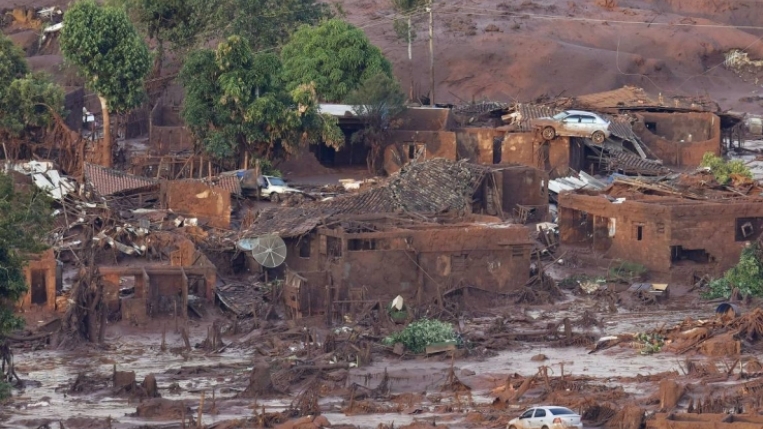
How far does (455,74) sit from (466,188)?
26144 mm

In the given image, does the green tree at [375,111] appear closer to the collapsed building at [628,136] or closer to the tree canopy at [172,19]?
the collapsed building at [628,136]

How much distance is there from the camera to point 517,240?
147 feet

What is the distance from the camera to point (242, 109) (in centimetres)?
5700

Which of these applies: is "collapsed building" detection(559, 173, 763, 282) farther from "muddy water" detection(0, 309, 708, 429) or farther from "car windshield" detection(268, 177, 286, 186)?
"car windshield" detection(268, 177, 286, 186)

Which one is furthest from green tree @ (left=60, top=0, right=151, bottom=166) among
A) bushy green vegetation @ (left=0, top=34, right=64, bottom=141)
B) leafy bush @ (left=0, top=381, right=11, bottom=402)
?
leafy bush @ (left=0, top=381, right=11, bottom=402)

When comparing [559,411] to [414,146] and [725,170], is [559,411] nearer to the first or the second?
[725,170]

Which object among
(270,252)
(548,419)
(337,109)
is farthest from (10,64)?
(548,419)

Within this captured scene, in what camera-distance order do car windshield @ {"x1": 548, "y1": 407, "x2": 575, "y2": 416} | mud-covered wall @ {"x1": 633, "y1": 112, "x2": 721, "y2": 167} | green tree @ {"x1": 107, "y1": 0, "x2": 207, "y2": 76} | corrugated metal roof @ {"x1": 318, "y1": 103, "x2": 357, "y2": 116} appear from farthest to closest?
green tree @ {"x1": 107, "y1": 0, "x2": 207, "y2": 76}
mud-covered wall @ {"x1": 633, "y1": 112, "x2": 721, "y2": 167}
corrugated metal roof @ {"x1": 318, "y1": 103, "x2": 357, "y2": 116}
car windshield @ {"x1": 548, "y1": 407, "x2": 575, "y2": 416}

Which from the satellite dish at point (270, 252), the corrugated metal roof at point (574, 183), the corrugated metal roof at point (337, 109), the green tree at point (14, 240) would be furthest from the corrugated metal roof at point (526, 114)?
the green tree at point (14, 240)

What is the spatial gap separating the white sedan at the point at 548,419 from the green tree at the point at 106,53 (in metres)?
28.3

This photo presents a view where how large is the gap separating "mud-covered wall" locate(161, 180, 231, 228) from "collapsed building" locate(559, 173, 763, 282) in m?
8.48

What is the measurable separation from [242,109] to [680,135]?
14253 mm

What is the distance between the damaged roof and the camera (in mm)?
46344

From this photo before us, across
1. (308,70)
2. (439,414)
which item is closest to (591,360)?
(439,414)
